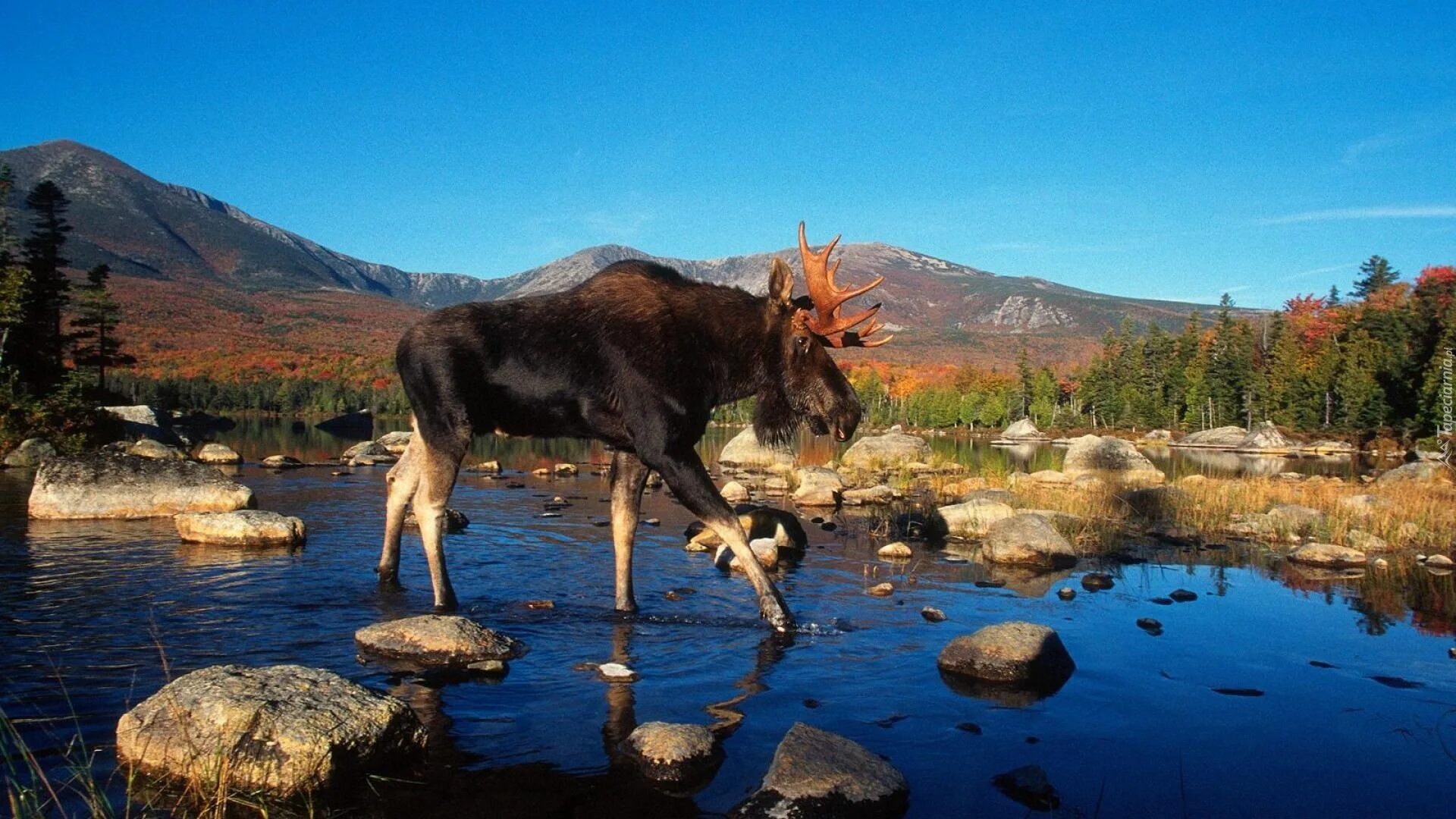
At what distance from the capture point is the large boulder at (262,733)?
190 inches

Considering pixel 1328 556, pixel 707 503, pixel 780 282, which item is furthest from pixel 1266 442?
pixel 707 503

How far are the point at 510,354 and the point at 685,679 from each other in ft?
11.6

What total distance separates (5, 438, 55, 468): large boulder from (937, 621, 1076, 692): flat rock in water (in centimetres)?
3056

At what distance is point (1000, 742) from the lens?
6152 millimetres

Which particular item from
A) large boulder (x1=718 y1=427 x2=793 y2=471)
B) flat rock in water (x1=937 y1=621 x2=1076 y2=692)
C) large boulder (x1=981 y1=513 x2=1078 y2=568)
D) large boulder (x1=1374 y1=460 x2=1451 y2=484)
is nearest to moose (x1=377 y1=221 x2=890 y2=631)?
flat rock in water (x1=937 y1=621 x2=1076 y2=692)

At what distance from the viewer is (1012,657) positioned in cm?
767

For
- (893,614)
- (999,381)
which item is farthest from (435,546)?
(999,381)

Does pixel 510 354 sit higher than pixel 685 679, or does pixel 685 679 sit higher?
pixel 510 354

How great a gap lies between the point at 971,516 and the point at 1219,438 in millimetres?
100842

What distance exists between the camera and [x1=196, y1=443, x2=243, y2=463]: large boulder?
36.6m

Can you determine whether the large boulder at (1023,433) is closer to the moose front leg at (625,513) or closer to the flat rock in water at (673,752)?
the moose front leg at (625,513)

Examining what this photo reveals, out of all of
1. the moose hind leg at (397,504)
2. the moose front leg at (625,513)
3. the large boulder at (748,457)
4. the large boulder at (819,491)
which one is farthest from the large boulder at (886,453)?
the moose front leg at (625,513)

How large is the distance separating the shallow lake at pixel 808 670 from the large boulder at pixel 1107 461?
2555 cm

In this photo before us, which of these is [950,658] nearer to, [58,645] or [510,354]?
[510,354]
